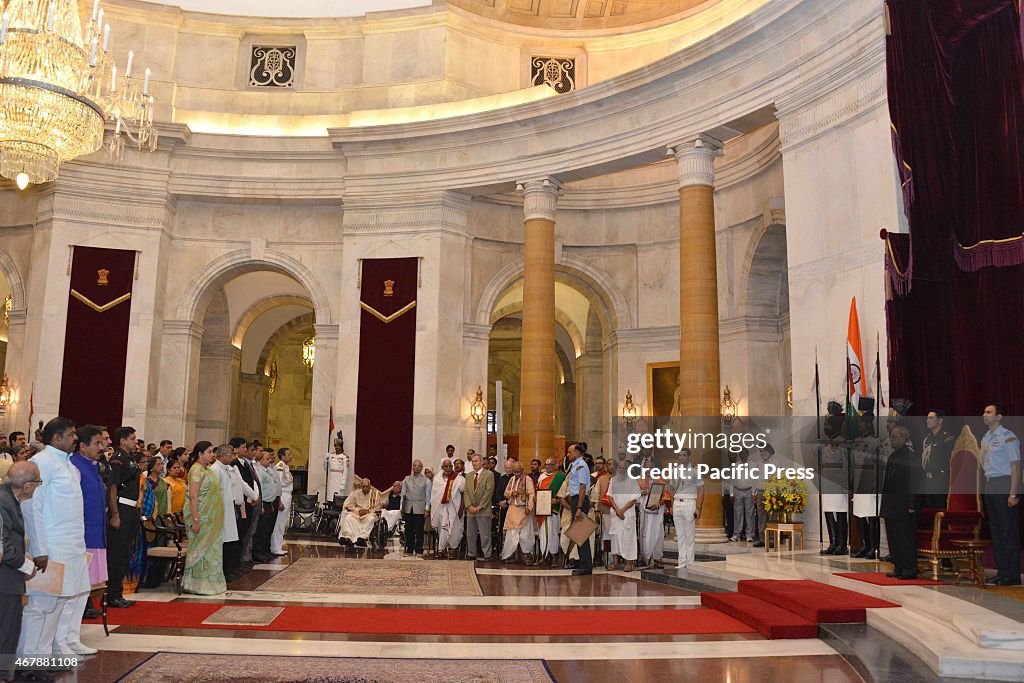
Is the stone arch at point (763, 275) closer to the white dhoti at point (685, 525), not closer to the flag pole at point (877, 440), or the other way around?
the flag pole at point (877, 440)

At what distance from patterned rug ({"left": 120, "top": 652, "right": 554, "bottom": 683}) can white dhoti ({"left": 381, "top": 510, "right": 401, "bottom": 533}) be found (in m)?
8.60

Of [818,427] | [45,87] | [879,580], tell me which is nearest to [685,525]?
[818,427]

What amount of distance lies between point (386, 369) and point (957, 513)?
1176 centimetres

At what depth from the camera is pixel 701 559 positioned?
11484 millimetres

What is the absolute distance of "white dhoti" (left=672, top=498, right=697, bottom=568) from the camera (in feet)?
35.9

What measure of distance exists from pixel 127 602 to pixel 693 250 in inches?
389

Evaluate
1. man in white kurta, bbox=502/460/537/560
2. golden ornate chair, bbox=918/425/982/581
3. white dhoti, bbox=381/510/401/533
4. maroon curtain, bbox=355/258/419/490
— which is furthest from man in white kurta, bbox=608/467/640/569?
maroon curtain, bbox=355/258/419/490

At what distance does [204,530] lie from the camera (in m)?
8.94

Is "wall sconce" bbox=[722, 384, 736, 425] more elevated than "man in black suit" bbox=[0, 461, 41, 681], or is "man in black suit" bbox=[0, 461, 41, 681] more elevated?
"wall sconce" bbox=[722, 384, 736, 425]

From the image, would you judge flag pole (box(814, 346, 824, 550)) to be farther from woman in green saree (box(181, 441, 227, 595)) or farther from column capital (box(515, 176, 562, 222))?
woman in green saree (box(181, 441, 227, 595))

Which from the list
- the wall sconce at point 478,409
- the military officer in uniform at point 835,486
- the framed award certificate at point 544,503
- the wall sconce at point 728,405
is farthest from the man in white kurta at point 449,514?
→ the wall sconce at point 728,405

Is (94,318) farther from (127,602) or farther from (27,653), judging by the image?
(27,653)

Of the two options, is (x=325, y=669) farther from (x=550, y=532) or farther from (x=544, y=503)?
(x=550, y=532)

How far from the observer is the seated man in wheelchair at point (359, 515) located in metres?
13.9
